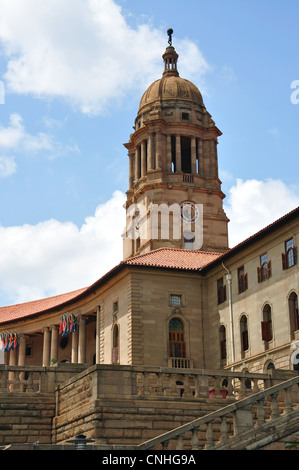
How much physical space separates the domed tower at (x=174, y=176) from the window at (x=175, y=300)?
19856mm

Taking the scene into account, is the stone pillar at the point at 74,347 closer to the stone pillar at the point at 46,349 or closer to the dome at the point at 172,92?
the stone pillar at the point at 46,349

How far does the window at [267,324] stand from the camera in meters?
42.4

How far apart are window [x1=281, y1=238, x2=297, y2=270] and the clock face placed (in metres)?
29.9

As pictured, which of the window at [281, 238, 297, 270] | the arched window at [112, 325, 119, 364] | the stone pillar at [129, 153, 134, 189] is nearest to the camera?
the window at [281, 238, 297, 270]

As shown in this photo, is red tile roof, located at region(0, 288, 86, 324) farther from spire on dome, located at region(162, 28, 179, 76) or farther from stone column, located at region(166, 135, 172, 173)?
spire on dome, located at region(162, 28, 179, 76)

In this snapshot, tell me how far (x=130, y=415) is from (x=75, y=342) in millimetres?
34094

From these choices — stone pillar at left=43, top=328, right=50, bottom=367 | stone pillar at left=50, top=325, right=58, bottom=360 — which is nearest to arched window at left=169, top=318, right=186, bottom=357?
stone pillar at left=50, top=325, right=58, bottom=360

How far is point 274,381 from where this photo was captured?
29.1 meters

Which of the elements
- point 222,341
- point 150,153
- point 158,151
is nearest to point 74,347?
point 222,341

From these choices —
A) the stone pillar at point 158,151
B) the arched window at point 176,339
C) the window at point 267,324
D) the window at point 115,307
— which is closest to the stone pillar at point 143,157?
the stone pillar at point 158,151

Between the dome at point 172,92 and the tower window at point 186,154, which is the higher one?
the dome at point 172,92

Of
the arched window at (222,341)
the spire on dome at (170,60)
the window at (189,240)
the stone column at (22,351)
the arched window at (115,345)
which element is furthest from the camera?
the spire on dome at (170,60)

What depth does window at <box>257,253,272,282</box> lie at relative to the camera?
43112 millimetres
